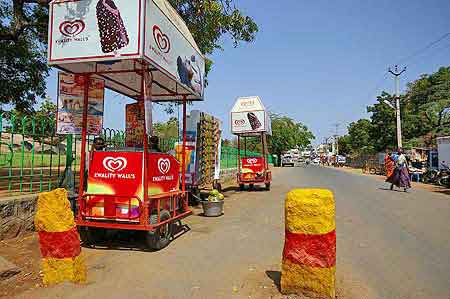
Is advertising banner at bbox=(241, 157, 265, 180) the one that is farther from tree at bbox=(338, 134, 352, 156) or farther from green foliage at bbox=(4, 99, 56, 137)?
tree at bbox=(338, 134, 352, 156)

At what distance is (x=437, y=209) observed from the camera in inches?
439

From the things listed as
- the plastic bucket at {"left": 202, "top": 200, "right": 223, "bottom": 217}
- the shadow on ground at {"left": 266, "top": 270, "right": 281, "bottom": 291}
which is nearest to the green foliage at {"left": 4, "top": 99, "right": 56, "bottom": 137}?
the plastic bucket at {"left": 202, "top": 200, "right": 223, "bottom": 217}

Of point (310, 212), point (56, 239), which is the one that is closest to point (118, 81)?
point (56, 239)

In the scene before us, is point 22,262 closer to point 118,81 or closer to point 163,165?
point 163,165

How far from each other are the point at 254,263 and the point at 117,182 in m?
2.57

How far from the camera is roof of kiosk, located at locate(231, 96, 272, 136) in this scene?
16.6m

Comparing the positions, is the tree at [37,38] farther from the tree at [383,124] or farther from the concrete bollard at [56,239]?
the tree at [383,124]

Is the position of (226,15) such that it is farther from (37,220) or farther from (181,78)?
(37,220)

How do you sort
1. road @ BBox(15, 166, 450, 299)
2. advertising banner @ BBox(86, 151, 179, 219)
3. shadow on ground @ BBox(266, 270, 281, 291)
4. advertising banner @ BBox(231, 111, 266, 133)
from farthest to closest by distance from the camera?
1. advertising banner @ BBox(231, 111, 266, 133)
2. advertising banner @ BBox(86, 151, 179, 219)
3. shadow on ground @ BBox(266, 270, 281, 291)
4. road @ BBox(15, 166, 450, 299)

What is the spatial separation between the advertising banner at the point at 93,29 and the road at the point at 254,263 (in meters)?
3.07

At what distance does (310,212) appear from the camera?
13.1ft

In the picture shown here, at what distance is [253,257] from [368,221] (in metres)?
4.34

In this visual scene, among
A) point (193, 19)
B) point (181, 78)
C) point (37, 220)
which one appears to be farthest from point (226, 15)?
point (37, 220)

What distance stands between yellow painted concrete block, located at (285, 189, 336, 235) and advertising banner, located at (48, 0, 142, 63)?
3092mm
